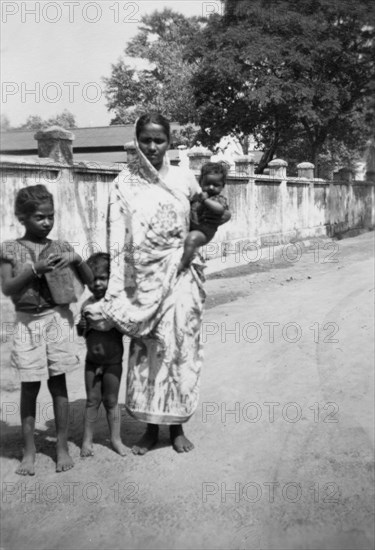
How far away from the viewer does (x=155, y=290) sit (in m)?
3.06

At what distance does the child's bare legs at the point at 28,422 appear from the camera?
10.1 ft

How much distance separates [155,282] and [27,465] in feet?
3.73

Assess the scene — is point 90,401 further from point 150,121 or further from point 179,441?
point 150,121

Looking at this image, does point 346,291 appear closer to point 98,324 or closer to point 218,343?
point 218,343

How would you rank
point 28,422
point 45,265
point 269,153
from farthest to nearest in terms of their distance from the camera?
point 269,153 → point 28,422 → point 45,265

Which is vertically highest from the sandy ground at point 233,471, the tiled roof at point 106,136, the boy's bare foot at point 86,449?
the tiled roof at point 106,136

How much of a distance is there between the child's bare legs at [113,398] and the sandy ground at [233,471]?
2.4 inches

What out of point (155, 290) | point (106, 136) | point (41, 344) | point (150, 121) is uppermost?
point (106, 136)

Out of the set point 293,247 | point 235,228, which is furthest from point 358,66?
point 235,228

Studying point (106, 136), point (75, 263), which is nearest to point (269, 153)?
point (106, 136)

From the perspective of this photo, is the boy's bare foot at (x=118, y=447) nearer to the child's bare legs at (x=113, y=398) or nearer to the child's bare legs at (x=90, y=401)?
the child's bare legs at (x=113, y=398)

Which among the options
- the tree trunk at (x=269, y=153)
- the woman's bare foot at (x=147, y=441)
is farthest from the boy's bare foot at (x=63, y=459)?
the tree trunk at (x=269, y=153)

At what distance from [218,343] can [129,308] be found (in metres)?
3.17

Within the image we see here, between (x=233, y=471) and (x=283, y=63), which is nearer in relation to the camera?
(x=233, y=471)
